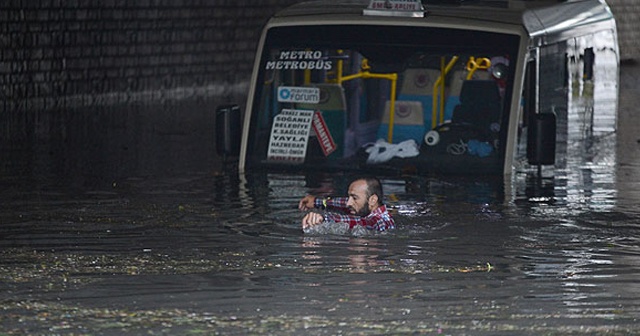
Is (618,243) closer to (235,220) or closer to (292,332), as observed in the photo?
(235,220)

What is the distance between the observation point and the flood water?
9148mm

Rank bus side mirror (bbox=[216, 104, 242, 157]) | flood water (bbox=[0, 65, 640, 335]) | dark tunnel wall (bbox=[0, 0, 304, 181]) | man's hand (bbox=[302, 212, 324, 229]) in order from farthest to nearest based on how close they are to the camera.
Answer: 1. dark tunnel wall (bbox=[0, 0, 304, 181])
2. bus side mirror (bbox=[216, 104, 242, 157])
3. man's hand (bbox=[302, 212, 324, 229])
4. flood water (bbox=[0, 65, 640, 335])

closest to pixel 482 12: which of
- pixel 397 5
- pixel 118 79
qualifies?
pixel 397 5

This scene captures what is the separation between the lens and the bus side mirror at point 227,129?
15.9 meters

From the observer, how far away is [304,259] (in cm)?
1159

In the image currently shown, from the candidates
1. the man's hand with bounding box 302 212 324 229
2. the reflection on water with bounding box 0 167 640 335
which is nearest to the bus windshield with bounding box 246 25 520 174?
the reflection on water with bounding box 0 167 640 335

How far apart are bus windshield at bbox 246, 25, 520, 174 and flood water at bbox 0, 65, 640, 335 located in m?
0.26

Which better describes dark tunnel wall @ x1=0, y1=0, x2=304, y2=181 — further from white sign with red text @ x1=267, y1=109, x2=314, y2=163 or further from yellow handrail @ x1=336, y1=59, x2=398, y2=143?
yellow handrail @ x1=336, y1=59, x2=398, y2=143

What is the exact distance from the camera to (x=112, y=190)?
15.9m

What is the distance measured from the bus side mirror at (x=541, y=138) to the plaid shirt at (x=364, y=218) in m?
2.85

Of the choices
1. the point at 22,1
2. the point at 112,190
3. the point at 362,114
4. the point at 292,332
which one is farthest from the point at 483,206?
the point at 22,1

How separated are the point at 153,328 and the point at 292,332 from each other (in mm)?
663

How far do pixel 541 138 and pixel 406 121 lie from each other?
130cm

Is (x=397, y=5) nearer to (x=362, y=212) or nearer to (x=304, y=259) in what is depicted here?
(x=362, y=212)
